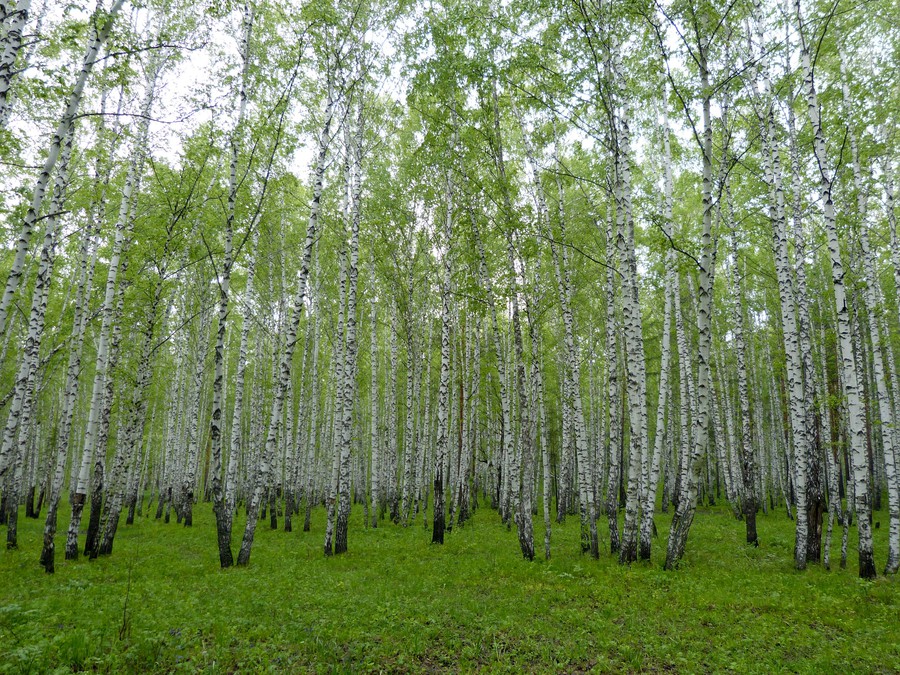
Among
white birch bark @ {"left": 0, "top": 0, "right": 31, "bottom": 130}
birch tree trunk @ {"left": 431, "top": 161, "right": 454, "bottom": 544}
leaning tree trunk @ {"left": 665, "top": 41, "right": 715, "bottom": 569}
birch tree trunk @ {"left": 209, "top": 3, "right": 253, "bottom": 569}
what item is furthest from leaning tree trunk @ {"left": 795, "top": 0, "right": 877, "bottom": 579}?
white birch bark @ {"left": 0, "top": 0, "right": 31, "bottom": 130}

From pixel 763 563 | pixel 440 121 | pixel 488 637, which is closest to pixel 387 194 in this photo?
pixel 440 121

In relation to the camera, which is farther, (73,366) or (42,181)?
(73,366)

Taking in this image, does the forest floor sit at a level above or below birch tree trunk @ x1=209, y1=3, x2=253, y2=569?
below

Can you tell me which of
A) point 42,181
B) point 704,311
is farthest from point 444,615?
point 42,181

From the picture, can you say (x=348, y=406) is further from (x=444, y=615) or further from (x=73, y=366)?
(x=73, y=366)

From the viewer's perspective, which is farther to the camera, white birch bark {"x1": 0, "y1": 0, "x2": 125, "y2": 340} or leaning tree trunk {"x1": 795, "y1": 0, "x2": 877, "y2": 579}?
leaning tree trunk {"x1": 795, "y1": 0, "x2": 877, "y2": 579}

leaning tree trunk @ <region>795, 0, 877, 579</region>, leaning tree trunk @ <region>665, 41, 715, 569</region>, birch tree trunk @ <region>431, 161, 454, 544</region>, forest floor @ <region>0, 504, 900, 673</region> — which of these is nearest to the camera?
forest floor @ <region>0, 504, 900, 673</region>

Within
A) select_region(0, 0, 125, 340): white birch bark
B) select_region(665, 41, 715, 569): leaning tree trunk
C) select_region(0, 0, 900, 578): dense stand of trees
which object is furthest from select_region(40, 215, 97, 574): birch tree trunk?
select_region(665, 41, 715, 569): leaning tree trunk

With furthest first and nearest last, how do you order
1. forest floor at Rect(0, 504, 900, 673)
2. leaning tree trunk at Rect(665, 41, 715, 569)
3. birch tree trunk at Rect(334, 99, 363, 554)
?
1. birch tree trunk at Rect(334, 99, 363, 554)
2. leaning tree trunk at Rect(665, 41, 715, 569)
3. forest floor at Rect(0, 504, 900, 673)

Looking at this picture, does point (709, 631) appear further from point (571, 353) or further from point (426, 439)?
point (426, 439)

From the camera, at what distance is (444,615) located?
266 inches

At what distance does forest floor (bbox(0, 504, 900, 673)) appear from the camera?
204 inches

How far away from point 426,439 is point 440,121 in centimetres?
1270

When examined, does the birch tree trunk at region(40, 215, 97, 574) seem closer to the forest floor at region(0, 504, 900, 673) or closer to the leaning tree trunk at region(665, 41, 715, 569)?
the forest floor at region(0, 504, 900, 673)
